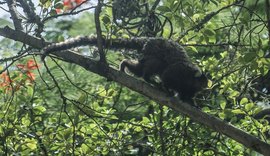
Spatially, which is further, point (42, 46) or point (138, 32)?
point (138, 32)

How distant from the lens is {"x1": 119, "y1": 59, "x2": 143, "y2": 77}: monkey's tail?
527 cm

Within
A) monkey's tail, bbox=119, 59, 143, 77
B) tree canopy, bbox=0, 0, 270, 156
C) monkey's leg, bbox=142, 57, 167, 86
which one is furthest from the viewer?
monkey's tail, bbox=119, 59, 143, 77

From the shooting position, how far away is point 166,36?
523 centimetres

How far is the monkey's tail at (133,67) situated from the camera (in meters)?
5.27

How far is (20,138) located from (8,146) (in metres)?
0.19

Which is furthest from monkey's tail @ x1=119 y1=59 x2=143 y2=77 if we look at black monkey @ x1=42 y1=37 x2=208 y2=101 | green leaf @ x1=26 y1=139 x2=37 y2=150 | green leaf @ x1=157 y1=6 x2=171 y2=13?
green leaf @ x1=26 y1=139 x2=37 y2=150

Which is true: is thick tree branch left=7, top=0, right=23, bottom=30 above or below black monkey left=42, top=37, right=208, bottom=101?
above

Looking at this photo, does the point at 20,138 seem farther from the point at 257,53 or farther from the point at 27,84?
the point at 257,53

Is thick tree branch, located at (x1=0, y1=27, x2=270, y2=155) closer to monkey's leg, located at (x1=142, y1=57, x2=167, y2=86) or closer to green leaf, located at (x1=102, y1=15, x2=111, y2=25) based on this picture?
green leaf, located at (x1=102, y1=15, x2=111, y2=25)

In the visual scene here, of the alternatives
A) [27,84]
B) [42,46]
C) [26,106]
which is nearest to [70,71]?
[27,84]

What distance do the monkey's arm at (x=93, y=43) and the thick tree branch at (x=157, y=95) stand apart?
0.28ft

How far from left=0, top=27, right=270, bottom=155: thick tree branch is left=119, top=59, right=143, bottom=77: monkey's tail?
1.09 meters

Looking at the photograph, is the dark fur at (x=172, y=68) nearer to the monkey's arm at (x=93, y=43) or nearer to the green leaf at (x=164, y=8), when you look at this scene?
the monkey's arm at (x=93, y=43)

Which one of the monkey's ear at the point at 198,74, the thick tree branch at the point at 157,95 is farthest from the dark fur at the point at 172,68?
the thick tree branch at the point at 157,95
